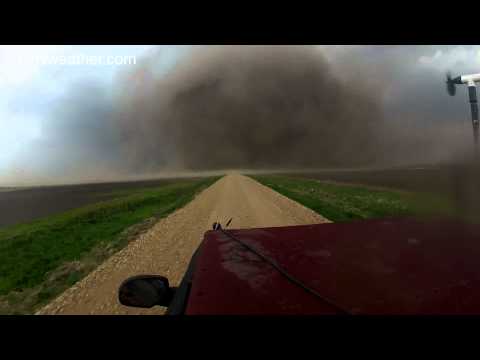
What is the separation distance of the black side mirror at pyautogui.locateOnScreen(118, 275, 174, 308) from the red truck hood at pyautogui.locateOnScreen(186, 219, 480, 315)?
0.44 meters

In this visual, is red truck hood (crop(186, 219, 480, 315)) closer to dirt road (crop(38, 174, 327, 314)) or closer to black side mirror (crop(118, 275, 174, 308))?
black side mirror (crop(118, 275, 174, 308))

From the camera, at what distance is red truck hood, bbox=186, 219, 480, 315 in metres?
1.21

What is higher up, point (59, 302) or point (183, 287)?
point (183, 287)

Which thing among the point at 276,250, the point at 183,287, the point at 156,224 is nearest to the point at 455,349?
the point at 276,250

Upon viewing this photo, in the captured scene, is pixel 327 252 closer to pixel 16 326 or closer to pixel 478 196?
pixel 16 326

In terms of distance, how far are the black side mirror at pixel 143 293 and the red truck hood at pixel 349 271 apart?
439 mm

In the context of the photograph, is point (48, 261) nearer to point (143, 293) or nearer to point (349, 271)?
point (143, 293)

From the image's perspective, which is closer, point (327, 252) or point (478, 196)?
point (327, 252)

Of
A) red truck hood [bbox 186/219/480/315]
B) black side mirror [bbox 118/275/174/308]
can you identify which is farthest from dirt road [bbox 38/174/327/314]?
red truck hood [bbox 186/219/480/315]

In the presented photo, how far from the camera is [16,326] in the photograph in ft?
4.75

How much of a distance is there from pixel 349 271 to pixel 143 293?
169cm
